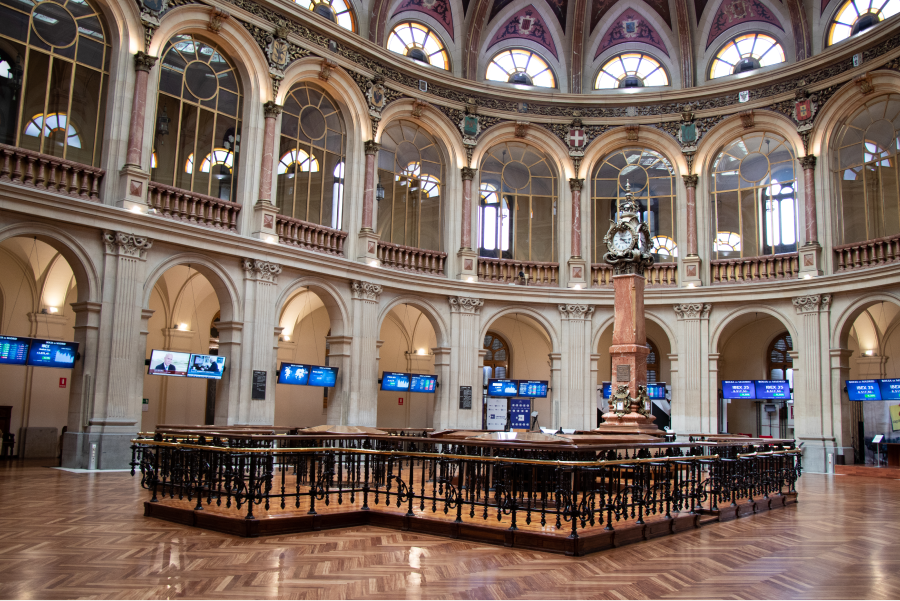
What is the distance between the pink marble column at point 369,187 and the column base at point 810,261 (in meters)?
12.1

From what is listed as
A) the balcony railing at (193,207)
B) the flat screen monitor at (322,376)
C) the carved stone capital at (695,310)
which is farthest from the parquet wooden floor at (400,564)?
the carved stone capital at (695,310)

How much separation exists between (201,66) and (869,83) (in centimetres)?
1718

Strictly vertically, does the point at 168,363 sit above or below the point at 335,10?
below

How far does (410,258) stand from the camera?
Answer: 21469 mm

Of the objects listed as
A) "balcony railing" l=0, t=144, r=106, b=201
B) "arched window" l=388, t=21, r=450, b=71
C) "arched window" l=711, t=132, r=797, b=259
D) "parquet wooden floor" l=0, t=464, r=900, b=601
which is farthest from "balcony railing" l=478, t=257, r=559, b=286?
"parquet wooden floor" l=0, t=464, r=900, b=601

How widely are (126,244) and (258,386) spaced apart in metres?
4.38

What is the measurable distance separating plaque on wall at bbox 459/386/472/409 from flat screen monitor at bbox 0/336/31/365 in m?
11.2

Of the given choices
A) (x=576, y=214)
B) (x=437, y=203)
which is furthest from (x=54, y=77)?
(x=576, y=214)

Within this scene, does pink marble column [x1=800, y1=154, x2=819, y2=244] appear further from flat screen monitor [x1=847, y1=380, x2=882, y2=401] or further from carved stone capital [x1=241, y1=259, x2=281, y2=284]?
carved stone capital [x1=241, y1=259, x2=281, y2=284]

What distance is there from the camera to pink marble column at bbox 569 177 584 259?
75.5 ft

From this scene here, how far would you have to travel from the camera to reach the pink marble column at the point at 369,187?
2027cm

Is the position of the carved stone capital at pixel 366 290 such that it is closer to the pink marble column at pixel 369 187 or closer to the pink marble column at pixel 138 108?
the pink marble column at pixel 369 187

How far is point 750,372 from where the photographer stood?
81.8 ft

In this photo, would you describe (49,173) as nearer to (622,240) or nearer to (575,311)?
(622,240)
